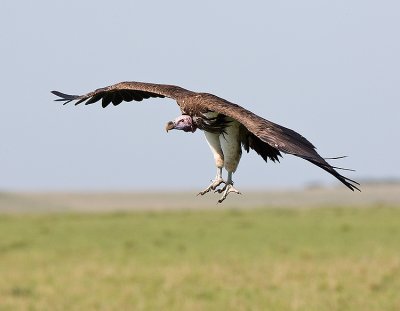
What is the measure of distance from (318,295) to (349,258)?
768cm

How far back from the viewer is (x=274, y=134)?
6703 mm

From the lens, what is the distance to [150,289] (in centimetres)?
2970

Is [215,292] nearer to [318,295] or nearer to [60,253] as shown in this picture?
[318,295]

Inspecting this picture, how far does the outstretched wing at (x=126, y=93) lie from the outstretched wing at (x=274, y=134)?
77cm

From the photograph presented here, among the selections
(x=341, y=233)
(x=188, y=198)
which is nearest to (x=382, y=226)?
(x=341, y=233)

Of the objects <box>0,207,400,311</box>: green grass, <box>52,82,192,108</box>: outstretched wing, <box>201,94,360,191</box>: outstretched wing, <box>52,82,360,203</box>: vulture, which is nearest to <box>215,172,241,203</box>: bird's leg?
<box>52,82,360,203</box>: vulture

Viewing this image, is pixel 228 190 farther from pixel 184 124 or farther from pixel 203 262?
pixel 203 262

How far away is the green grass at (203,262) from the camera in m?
27.9

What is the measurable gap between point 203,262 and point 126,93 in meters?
25.5

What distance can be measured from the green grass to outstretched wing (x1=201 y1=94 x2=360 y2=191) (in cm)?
1921

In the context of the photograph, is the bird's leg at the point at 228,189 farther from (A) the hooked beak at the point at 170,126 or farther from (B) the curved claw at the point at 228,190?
(A) the hooked beak at the point at 170,126

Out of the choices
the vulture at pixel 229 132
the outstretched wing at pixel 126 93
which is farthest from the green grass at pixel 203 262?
the vulture at pixel 229 132

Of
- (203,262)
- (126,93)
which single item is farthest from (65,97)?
(203,262)

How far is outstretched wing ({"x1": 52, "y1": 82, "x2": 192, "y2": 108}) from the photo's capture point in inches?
317
